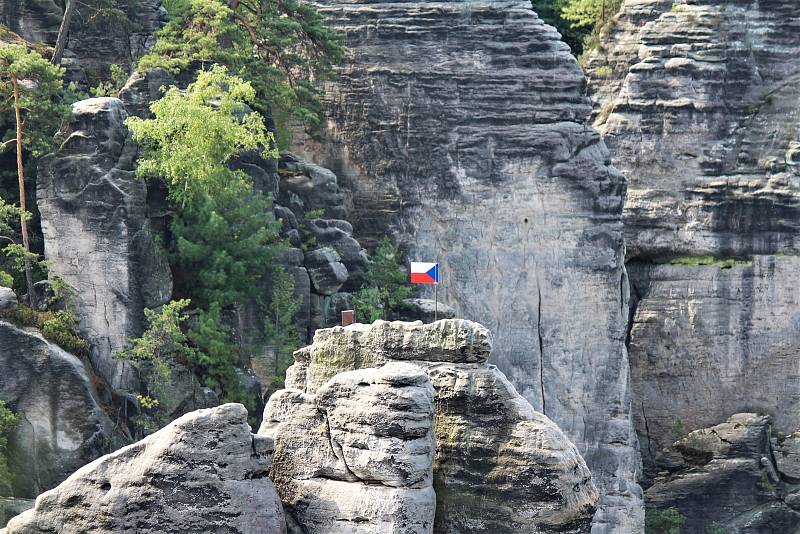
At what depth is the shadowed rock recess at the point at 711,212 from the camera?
146 ft

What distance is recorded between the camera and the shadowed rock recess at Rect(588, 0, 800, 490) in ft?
146

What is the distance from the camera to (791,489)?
4416cm

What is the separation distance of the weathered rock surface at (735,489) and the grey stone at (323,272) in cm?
1305

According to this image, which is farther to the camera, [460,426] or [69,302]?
[69,302]

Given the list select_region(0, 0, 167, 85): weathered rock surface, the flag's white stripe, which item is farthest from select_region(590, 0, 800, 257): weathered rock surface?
the flag's white stripe

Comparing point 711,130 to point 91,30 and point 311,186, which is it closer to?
point 311,186

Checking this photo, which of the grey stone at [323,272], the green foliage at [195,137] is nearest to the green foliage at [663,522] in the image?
the grey stone at [323,272]

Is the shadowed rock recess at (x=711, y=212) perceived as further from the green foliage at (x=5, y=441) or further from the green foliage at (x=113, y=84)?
the green foliage at (x=5, y=441)

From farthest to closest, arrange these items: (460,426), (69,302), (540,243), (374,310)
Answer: (540,243) → (374,310) → (69,302) → (460,426)

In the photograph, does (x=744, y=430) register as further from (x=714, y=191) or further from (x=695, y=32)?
(x=695, y=32)

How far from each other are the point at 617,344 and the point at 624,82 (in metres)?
8.52

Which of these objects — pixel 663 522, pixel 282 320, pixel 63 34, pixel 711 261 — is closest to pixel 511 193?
pixel 711 261

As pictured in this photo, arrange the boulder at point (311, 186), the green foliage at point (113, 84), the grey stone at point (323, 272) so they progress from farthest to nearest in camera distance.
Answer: the boulder at point (311, 186), the green foliage at point (113, 84), the grey stone at point (323, 272)

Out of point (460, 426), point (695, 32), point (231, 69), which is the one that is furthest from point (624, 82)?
point (460, 426)
